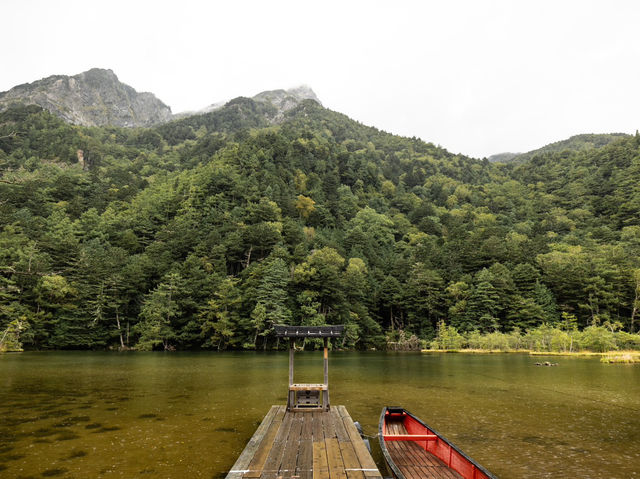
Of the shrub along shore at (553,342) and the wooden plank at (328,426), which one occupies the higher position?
the wooden plank at (328,426)

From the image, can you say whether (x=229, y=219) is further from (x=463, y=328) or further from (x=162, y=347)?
(x=463, y=328)

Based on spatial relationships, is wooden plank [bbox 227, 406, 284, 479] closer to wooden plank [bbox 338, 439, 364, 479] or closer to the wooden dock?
the wooden dock

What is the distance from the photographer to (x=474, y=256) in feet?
250

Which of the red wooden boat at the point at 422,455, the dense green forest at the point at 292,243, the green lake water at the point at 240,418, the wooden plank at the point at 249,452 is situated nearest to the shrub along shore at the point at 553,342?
the dense green forest at the point at 292,243

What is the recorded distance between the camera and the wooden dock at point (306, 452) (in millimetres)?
6600

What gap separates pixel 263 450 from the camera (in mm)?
7973

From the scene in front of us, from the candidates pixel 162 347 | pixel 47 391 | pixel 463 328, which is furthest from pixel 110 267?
pixel 463 328

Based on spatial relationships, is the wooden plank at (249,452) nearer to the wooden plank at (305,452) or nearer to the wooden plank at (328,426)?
the wooden plank at (305,452)

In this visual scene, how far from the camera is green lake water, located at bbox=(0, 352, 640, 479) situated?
945 centimetres

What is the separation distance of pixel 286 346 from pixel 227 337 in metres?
9.28

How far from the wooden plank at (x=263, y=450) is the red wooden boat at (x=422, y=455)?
248 cm

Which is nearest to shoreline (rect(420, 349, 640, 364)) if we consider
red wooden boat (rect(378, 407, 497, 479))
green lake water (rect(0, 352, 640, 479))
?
green lake water (rect(0, 352, 640, 479))

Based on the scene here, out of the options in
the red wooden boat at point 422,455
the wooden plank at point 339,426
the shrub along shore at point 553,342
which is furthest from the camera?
the shrub along shore at point 553,342

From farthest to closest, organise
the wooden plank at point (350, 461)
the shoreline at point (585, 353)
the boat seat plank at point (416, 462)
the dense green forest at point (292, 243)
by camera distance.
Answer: the dense green forest at point (292, 243), the shoreline at point (585, 353), the boat seat plank at point (416, 462), the wooden plank at point (350, 461)
